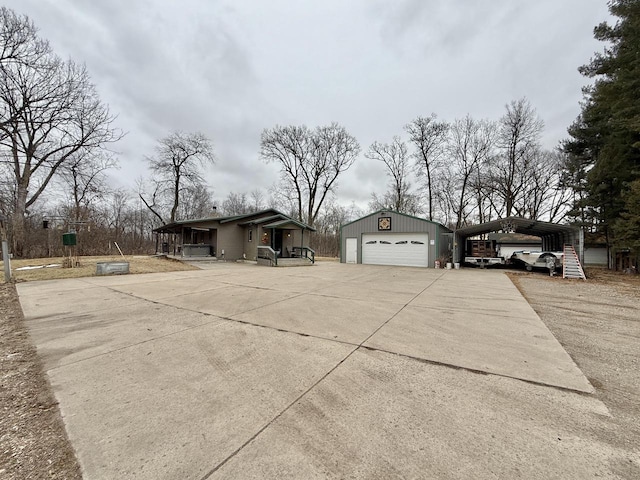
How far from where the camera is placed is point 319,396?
2.35 m

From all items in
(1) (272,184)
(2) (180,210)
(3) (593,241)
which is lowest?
(3) (593,241)

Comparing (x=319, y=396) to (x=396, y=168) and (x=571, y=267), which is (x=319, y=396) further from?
(x=396, y=168)

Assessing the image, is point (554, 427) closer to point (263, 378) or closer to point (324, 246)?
point (263, 378)

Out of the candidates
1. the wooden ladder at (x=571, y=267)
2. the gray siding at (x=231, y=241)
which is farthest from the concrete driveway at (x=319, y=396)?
the gray siding at (x=231, y=241)

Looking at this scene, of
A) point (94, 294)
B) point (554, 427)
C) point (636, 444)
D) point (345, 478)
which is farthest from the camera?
point (94, 294)

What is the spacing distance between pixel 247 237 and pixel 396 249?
414 inches

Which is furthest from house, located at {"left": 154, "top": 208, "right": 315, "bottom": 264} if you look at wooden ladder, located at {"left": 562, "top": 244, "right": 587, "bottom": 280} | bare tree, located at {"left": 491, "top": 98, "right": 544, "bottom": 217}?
bare tree, located at {"left": 491, "top": 98, "right": 544, "bottom": 217}

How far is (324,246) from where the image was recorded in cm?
3300

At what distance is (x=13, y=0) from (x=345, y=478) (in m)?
17.0

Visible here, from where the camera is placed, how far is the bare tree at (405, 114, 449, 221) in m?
25.4

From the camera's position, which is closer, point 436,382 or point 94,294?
point 436,382

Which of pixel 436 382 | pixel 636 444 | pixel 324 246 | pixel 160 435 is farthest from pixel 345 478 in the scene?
pixel 324 246

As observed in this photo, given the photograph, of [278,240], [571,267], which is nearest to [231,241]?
[278,240]

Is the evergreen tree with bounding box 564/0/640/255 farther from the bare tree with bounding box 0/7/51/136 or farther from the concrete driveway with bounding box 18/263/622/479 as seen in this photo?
the bare tree with bounding box 0/7/51/136
